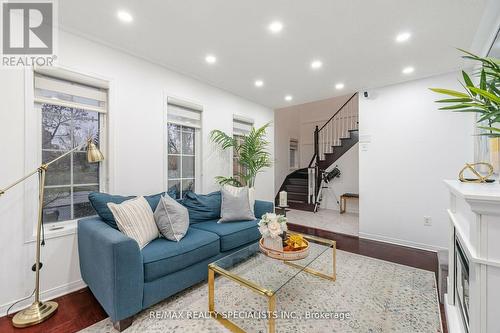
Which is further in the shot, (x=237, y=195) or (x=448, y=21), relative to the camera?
(x=237, y=195)

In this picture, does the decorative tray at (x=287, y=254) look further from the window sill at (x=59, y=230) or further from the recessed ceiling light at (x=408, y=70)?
the recessed ceiling light at (x=408, y=70)

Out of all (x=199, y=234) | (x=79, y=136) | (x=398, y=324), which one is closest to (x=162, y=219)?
(x=199, y=234)

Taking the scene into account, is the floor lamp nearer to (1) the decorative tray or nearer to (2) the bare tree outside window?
(2) the bare tree outside window

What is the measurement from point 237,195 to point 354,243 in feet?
6.79

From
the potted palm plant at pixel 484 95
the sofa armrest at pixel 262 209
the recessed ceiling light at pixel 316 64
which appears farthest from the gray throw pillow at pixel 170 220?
the recessed ceiling light at pixel 316 64

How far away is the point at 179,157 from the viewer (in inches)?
131

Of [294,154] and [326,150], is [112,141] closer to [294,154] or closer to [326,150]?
[326,150]

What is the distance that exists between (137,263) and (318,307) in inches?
60.8

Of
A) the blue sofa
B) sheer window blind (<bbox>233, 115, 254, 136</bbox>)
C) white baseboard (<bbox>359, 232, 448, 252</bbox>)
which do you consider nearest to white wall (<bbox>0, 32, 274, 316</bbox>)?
the blue sofa

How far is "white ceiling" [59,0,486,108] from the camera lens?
1895mm

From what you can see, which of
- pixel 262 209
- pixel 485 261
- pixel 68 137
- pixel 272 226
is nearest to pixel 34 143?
pixel 68 137

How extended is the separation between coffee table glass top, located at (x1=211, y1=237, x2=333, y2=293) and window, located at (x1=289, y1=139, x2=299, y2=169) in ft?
19.4

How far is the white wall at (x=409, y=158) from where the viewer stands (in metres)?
3.13

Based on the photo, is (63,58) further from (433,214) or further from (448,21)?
(433,214)
